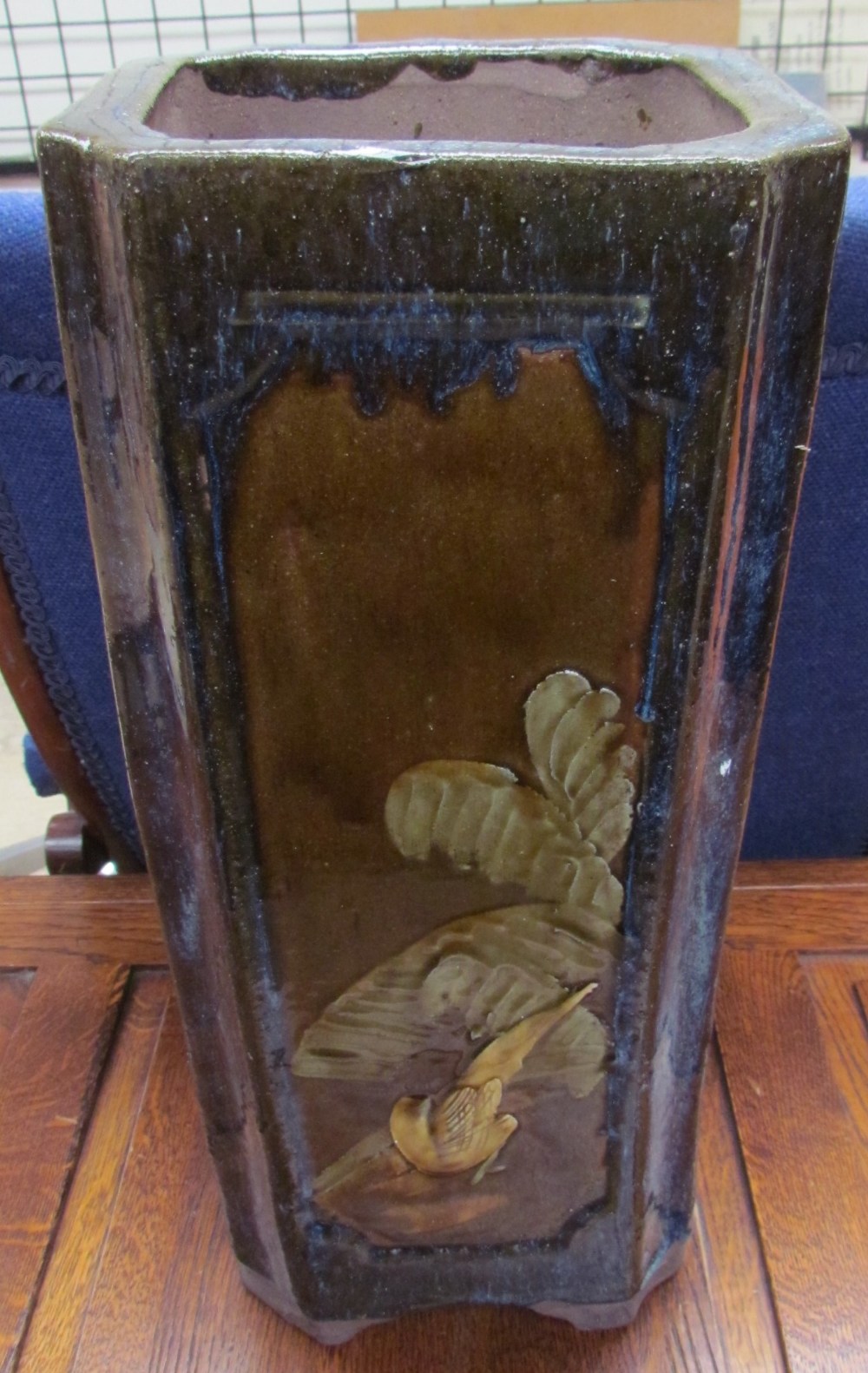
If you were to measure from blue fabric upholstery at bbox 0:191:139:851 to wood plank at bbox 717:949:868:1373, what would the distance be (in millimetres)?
440

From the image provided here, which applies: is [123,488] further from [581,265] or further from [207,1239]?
[207,1239]

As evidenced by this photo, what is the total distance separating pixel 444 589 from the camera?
0.38 metres

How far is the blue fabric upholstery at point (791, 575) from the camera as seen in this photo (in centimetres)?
61

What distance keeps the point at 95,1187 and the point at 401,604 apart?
Result: 41cm

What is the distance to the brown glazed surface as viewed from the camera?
35 centimetres

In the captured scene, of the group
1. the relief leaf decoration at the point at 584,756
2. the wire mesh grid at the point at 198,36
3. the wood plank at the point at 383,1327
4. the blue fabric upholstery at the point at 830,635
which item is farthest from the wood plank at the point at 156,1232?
the wire mesh grid at the point at 198,36

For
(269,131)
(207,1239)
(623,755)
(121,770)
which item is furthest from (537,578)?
(121,770)

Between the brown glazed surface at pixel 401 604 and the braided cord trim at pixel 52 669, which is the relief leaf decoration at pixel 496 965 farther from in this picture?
the braided cord trim at pixel 52 669

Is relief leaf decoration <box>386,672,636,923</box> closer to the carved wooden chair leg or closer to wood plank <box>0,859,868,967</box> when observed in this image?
wood plank <box>0,859,868,967</box>

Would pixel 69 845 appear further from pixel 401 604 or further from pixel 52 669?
pixel 401 604

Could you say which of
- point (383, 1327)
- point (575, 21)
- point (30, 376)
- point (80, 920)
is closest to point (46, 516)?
point (30, 376)

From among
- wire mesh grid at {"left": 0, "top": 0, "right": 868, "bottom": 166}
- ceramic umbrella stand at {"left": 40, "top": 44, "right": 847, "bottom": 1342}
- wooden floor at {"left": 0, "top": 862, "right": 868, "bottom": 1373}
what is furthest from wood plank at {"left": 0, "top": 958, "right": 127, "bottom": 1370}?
wire mesh grid at {"left": 0, "top": 0, "right": 868, "bottom": 166}

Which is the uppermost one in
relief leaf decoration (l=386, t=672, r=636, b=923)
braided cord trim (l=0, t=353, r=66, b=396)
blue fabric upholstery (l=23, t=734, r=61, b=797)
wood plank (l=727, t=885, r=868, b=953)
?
braided cord trim (l=0, t=353, r=66, b=396)

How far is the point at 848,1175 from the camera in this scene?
0.62 m
